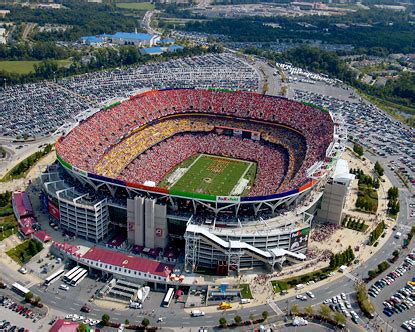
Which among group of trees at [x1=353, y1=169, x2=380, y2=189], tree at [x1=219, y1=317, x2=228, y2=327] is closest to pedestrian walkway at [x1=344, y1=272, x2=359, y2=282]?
tree at [x1=219, y1=317, x2=228, y2=327]

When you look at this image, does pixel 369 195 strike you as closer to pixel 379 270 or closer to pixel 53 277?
pixel 379 270

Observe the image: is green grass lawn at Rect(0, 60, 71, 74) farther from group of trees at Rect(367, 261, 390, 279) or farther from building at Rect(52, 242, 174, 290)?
group of trees at Rect(367, 261, 390, 279)

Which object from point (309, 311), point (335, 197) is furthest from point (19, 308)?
point (335, 197)

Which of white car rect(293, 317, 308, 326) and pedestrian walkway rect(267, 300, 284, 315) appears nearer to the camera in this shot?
white car rect(293, 317, 308, 326)

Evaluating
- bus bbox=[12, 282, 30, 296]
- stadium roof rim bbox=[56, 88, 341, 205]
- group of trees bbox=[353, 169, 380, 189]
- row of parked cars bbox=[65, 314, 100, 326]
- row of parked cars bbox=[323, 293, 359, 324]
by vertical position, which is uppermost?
stadium roof rim bbox=[56, 88, 341, 205]

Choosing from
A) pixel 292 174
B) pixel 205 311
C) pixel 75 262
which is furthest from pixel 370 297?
pixel 75 262

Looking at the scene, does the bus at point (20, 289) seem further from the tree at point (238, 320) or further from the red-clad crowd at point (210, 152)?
the red-clad crowd at point (210, 152)

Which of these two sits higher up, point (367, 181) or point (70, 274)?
point (367, 181)
